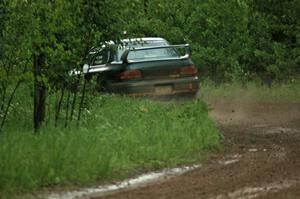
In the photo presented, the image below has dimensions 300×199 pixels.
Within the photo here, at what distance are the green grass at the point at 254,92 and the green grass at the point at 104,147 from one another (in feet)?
24.2

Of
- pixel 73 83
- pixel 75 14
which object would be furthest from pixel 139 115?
pixel 75 14

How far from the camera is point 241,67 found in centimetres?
2430

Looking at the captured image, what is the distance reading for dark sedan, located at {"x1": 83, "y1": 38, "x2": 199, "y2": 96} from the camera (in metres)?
15.6

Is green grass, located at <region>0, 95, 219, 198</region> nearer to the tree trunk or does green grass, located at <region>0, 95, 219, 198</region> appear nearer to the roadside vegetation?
the roadside vegetation

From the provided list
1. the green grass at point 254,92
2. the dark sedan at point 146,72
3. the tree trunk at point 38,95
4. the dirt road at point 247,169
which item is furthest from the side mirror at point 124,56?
the green grass at point 254,92

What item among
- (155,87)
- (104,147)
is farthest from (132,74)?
(104,147)

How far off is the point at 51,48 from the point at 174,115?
318cm

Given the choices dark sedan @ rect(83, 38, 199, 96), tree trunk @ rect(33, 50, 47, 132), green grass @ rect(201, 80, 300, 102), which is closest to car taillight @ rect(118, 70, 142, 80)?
dark sedan @ rect(83, 38, 199, 96)

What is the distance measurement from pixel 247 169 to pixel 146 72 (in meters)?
6.41

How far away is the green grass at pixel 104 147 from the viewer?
8383 millimetres

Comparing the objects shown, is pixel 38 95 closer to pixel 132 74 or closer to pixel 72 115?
pixel 72 115

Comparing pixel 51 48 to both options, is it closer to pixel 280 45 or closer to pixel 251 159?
pixel 251 159

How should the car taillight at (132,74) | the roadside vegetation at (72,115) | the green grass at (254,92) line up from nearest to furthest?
the roadside vegetation at (72,115) < the car taillight at (132,74) < the green grass at (254,92)

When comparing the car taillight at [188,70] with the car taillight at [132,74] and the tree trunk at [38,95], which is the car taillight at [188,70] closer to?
the car taillight at [132,74]
